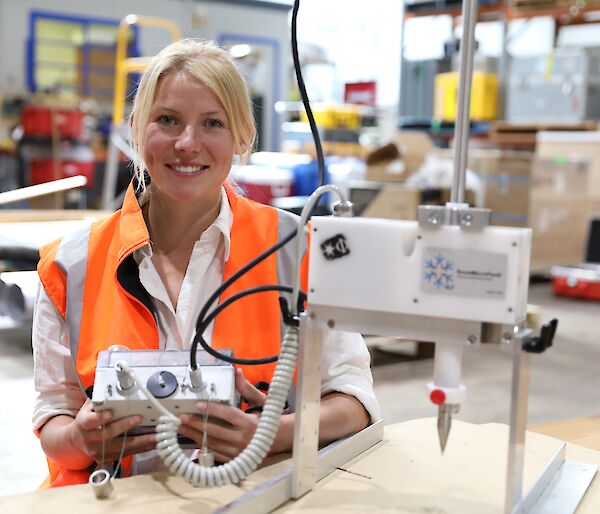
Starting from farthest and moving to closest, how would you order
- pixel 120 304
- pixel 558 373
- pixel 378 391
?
pixel 558 373 < pixel 378 391 < pixel 120 304

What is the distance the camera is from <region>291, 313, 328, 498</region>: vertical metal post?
0.93 metres

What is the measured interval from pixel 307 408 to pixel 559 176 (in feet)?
17.9

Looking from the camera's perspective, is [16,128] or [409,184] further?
[16,128]

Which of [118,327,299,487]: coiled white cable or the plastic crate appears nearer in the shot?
[118,327,299,487]: coiled white cable

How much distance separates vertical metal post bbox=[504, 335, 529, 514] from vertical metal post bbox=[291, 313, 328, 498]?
0.22 meters

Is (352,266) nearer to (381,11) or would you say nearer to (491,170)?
(491,170)

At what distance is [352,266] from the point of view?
869 mm

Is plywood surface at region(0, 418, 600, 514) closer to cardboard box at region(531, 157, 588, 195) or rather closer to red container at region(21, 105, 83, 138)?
cardboard box at region(531, 157, 588, 195)

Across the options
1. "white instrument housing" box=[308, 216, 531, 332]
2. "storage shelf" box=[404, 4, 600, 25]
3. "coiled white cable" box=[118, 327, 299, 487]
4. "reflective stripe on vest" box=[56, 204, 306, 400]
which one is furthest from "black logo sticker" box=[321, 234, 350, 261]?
"storage shelf" box=[404, 4, 600, 25]

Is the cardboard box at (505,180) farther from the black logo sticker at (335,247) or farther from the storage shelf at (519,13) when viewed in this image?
the black logo sticker at (335,247)

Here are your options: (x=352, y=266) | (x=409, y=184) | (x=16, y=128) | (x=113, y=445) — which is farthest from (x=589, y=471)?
(x=16, y=128)

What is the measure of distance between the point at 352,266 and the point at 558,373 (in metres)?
3.23

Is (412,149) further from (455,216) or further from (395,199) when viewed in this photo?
(455,216)

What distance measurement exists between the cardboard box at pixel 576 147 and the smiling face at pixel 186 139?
17.3 feet
